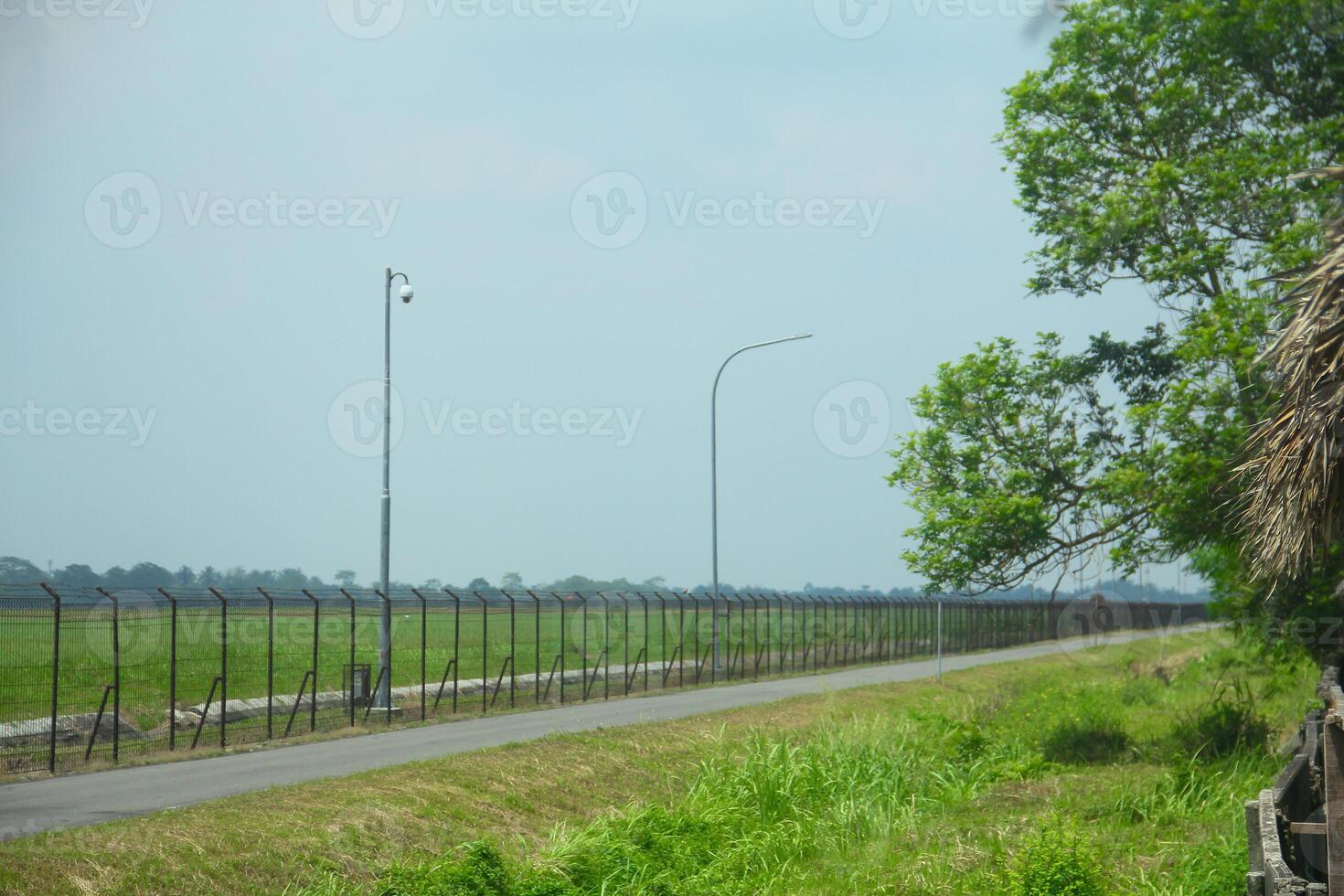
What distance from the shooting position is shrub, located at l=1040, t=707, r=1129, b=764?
22.1m

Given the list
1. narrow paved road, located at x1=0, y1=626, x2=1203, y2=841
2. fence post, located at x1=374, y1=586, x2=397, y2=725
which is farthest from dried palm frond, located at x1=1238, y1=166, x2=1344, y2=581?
fence post, located at x1=374, y1=586, x2=397, y2=725

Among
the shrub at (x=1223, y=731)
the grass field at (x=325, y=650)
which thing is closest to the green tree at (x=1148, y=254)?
the shrub at (x=1223, y=731)

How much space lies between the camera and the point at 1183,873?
13.4 meters

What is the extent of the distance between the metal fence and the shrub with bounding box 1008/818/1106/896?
12.2m

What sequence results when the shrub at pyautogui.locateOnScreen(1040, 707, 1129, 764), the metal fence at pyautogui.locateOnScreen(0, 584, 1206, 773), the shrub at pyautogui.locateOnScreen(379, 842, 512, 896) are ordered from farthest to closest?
1. the shrub at pyautogui.locateOnScreen(1040, 707, 1129, 764)
2. the metal fence at pyautogui.locateOnScreen(0, 584, 1206, 773)
3. the shrub at pyautogui.locateOnScreen(379, 842, 512, 896)

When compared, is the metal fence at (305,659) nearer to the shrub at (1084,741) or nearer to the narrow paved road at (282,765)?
the narrow paved road at (282,765)

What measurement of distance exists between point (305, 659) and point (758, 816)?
25.8 m

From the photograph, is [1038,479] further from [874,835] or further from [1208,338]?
[874,835]

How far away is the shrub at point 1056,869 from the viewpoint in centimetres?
1248

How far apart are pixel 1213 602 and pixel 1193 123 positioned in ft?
29.3

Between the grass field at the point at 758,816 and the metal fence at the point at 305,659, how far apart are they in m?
5.30

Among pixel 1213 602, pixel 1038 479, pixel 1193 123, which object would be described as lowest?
pixel 1213 602

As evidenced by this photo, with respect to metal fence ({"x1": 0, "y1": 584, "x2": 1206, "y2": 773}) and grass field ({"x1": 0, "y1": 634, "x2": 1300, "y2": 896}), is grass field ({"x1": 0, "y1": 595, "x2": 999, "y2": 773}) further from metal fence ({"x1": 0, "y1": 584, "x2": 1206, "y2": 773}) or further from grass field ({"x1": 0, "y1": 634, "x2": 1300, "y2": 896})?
grass field ({"x1": 0, "y1": 634, "x2": 1300, "y2": 896})

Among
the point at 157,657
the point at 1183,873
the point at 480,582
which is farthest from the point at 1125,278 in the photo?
the point at 480,582
